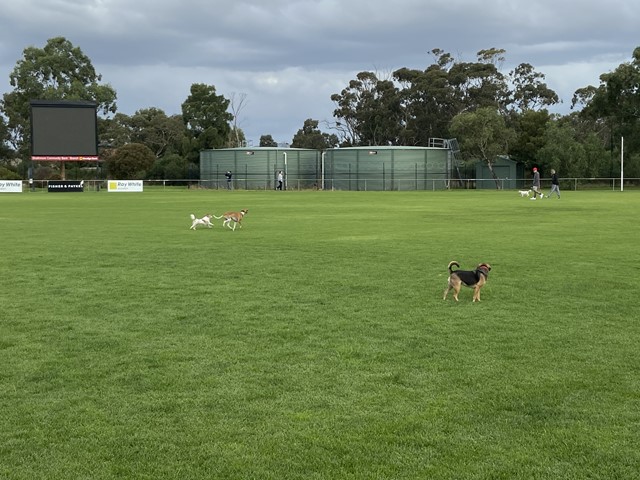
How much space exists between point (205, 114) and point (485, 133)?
4262 cm

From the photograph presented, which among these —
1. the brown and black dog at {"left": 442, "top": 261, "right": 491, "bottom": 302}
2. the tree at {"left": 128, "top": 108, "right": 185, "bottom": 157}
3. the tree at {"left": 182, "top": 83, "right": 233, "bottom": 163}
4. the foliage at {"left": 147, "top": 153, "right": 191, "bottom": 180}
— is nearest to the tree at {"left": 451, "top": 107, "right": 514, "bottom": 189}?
the foliage at {"left": 147, "top": 153, "right": 191, "bottom": 180}

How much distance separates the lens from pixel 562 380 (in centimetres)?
586

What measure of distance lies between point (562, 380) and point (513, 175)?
69997mm

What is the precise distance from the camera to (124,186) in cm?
6481

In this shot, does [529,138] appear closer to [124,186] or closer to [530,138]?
[530,138]

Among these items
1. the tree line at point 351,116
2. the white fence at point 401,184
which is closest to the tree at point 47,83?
the tree line at point 351,116

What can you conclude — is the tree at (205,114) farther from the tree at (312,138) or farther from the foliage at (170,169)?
the tree at (312,138)

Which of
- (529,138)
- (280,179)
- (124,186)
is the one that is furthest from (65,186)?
(529,138)

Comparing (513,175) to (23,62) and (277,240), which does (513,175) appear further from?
(23,62)

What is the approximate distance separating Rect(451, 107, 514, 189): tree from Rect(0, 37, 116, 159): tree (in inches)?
2139

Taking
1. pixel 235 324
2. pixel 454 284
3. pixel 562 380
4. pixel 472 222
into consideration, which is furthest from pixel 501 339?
pixel 472 222

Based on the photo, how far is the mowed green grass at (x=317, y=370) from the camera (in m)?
4.39

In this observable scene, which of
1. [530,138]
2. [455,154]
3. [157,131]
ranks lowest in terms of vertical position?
[455,154]

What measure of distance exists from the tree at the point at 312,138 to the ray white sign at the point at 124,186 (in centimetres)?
5849
